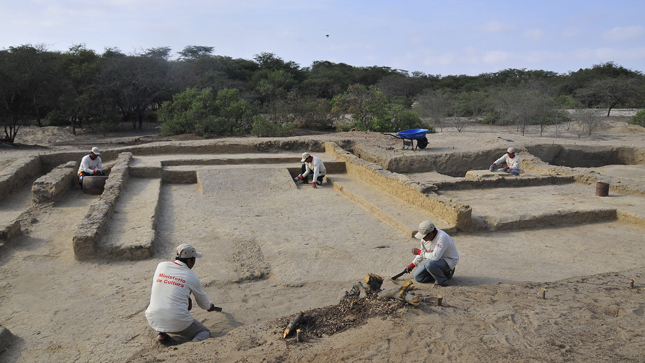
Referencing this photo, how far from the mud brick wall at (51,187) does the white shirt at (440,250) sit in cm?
632

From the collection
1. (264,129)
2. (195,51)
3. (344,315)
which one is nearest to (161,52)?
(195,51)

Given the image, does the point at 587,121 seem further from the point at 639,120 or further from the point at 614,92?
the point at 614,92

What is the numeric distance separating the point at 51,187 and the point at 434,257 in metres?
6.52

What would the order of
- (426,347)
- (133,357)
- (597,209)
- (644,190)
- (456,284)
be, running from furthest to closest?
(644,190) → (597,209) → (456,284) → (133,357) → (426,347)

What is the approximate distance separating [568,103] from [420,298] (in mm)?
22197

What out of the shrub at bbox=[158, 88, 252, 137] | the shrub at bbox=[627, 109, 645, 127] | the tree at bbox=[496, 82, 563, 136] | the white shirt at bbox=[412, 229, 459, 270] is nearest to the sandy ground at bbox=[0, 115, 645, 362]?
the white shirt at bbox=[412, 229, 459, 270]

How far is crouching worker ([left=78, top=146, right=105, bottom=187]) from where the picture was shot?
8844mm

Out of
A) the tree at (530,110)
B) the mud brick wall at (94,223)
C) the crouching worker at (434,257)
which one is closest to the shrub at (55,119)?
the mud brick wall at (94,223)

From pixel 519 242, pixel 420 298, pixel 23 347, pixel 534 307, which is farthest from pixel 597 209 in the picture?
pixel 23 347

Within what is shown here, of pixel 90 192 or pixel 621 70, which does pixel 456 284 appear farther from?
pixel 621 70

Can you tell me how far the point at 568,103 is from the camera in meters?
22.1

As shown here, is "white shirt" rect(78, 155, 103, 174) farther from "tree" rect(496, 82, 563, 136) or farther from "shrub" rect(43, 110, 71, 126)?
"tree" rect(496, 82, 563, 136)

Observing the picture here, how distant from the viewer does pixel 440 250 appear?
448cm

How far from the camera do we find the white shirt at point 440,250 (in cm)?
449
